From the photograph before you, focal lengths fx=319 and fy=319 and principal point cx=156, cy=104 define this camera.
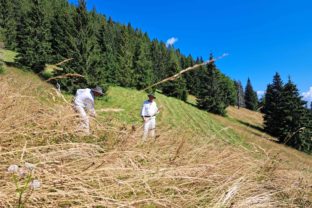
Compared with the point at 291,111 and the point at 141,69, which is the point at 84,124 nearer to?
the point at 291,111

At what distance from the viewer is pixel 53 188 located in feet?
4.40

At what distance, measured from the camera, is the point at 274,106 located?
53.8m

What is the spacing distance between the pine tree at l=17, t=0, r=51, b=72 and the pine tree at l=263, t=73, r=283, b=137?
112ft

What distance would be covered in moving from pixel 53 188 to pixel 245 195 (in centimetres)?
119

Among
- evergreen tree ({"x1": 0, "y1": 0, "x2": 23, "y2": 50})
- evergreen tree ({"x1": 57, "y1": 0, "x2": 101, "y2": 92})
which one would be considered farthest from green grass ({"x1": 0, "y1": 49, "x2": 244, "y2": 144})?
evergreen tree ({"x1": 0, "y1": 0, "x2": 23, "y2": 50})

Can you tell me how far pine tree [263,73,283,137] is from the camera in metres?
51.6

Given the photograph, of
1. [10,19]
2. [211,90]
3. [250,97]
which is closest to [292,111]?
[211,90]

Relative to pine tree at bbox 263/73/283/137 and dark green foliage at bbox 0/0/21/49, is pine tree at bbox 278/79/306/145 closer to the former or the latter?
pine tree at bbox 263/73/283/137

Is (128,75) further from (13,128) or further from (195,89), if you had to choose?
(13,128)

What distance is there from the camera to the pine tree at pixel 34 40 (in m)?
42.2

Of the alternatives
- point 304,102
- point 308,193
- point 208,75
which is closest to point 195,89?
point 208,75

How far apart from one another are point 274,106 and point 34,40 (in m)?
39.0

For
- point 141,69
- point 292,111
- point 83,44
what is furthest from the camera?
point 141,69

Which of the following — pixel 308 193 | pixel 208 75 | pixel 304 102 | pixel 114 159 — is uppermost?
pixel 208 75
